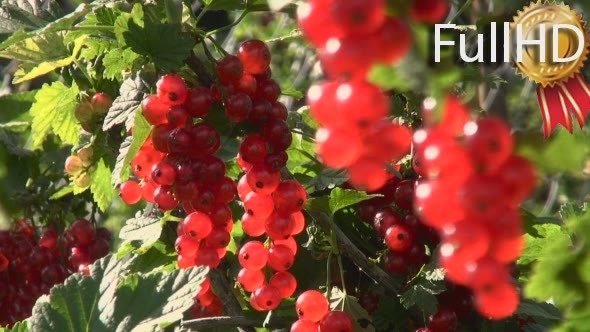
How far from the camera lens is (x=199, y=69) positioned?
1.14 meters

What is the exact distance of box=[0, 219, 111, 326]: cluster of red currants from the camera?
5.90 ft

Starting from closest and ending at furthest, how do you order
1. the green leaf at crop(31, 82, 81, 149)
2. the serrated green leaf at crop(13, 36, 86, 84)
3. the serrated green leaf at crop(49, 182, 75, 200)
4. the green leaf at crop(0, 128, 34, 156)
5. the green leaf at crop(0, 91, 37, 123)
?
the serrated green leaf at crop(13, 36, 86, 84) → the green leaf at crop(31, 82, 81, 149) → the serrated green leaf at crop(49, 182, 75, 200) → the green leaf at crop(0, 128, 34, 156) → the green leaf at crop(0, 91, 37, 123)

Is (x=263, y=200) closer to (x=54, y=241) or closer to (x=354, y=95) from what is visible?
(x=354, y=95)

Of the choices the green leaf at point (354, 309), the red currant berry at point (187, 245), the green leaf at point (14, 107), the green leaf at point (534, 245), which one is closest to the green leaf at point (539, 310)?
the green leaf at point (534, 245)

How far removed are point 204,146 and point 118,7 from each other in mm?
250

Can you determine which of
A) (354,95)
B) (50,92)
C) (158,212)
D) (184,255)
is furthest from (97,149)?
(354,95)

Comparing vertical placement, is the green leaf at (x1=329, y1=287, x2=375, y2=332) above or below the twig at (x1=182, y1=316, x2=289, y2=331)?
above

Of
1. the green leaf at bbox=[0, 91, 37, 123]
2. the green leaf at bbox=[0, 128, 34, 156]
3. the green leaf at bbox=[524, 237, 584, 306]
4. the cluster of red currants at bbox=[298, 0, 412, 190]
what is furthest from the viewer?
the green leaf at bbox=[0, 91, 37, 123]

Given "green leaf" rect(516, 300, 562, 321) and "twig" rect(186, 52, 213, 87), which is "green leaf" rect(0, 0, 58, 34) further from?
"green leaf" rect(516, 300, 562, 321)

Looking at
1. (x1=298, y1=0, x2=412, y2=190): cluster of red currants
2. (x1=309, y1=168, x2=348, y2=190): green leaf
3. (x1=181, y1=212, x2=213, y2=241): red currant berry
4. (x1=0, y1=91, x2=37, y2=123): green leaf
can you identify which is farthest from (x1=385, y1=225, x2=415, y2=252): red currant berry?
(x1=0, y1=91, x2=37, y2=123): green leaf

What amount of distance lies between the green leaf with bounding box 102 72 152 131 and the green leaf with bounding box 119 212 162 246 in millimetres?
135

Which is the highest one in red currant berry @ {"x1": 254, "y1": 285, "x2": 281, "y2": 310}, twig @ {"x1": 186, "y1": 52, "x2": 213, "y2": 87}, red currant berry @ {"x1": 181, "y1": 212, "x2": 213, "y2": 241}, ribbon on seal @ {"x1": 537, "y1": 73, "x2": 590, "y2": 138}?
twig @ {"x1": 186, "y1": 52, "x2": 213, "y2": 87}

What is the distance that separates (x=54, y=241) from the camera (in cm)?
187

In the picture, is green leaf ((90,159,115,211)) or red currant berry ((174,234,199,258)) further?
green leaf ((90,159,115,211))
